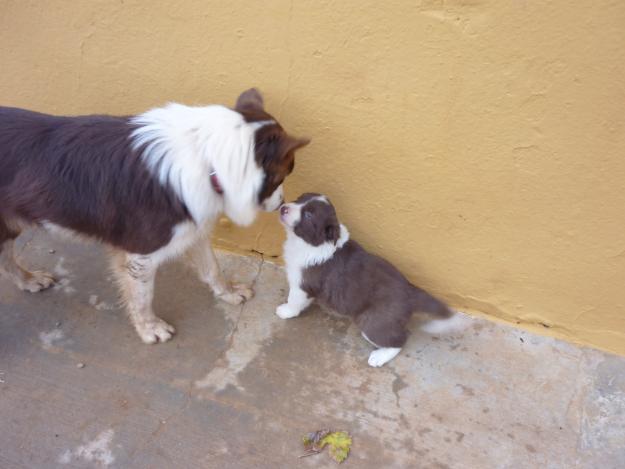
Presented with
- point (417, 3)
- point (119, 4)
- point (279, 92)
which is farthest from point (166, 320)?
point (417, 3)

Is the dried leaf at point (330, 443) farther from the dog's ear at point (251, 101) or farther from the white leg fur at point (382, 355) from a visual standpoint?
the dog's ear at point (251, 101)

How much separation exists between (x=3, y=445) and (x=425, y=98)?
2.61 m

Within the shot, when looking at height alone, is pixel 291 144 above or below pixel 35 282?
above

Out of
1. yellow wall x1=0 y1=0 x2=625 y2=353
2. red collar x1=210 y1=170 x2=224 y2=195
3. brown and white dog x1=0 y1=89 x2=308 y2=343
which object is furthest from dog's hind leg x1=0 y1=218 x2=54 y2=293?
red collar x1=210 y1=170 x2=224 y2=195

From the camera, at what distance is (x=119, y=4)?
8.14 feet

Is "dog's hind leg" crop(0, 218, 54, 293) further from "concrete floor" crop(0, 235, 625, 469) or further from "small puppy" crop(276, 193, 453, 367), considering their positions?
"small puppy" crop(276, 193, 453, 367)

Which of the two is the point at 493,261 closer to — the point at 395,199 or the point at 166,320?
the point at 395,199

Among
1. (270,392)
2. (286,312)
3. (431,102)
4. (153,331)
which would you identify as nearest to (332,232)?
(286,312)

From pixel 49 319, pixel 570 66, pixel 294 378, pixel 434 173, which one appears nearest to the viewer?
pixel 570 66

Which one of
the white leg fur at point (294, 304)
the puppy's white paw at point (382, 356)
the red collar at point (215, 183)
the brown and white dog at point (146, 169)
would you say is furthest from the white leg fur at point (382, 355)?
the red collar at point (215, 183)

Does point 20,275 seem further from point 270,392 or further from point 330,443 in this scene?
point 330,443

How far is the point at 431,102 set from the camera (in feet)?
7.37

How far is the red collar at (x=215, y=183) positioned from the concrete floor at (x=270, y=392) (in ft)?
3.28

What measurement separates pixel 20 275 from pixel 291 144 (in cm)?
201
